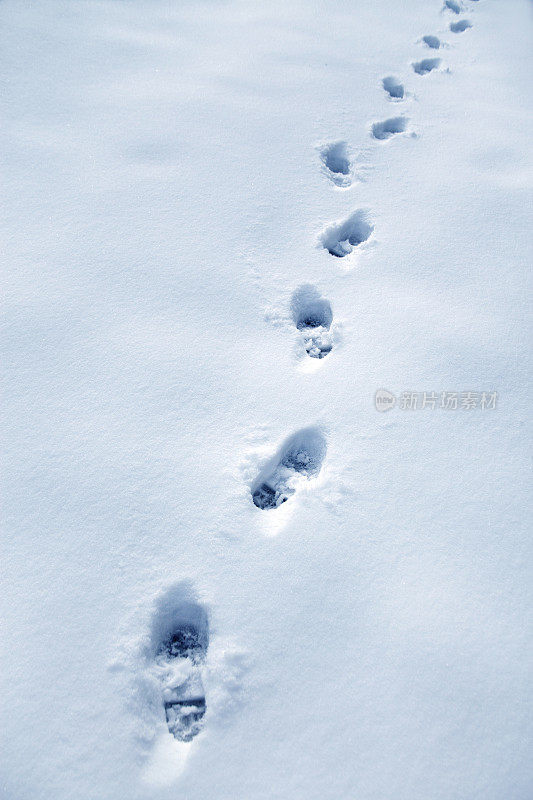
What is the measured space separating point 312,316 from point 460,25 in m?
2.57

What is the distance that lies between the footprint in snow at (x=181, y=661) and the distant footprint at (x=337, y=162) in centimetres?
177

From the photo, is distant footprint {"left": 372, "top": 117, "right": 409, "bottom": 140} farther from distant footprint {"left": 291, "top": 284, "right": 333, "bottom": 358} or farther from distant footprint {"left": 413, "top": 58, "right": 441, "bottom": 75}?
distant footprint {"left": 291, "top": 284, "right": 333, "bottom": 358}

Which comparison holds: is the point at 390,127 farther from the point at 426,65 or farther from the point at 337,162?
the point at 426,65

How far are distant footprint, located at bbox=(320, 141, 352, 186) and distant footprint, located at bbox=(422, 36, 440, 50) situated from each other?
1.20 meters

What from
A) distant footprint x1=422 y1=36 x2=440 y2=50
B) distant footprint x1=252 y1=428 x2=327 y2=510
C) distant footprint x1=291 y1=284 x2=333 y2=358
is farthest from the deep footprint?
distant footprint x1=422 y1=36 x2=440 y2=50

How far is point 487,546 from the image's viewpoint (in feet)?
3.93

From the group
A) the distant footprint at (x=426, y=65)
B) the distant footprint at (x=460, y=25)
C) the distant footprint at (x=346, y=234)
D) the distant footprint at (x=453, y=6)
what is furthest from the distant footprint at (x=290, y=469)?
the distant footprint at (x=453, y=6)

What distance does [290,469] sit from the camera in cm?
135

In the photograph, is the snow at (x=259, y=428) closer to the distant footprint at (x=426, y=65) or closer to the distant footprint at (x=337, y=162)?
the distant footprint at (x=337, y=162)

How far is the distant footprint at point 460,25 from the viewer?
9.45 feet

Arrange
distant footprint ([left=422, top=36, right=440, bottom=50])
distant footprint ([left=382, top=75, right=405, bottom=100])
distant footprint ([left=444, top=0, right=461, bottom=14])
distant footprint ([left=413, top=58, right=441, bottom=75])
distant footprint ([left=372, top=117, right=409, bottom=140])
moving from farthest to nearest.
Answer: distant footprint ([left=444, top=0, right=461, bottom=14]) → distant footprint ([left=422, top=36, right=440, bottom=50]) → distant footprint ([left=413, top=58, right=441, bottom=75]) → distant footprint ([left=382, top=75, right=405, bottom=100]) → distant footprint ([left=372, top=117, right=409, bottom=140])

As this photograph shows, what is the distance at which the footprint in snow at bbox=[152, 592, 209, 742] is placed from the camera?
1029 mm

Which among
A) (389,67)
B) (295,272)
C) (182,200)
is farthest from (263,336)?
(389,67)

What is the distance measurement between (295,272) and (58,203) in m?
0.98
